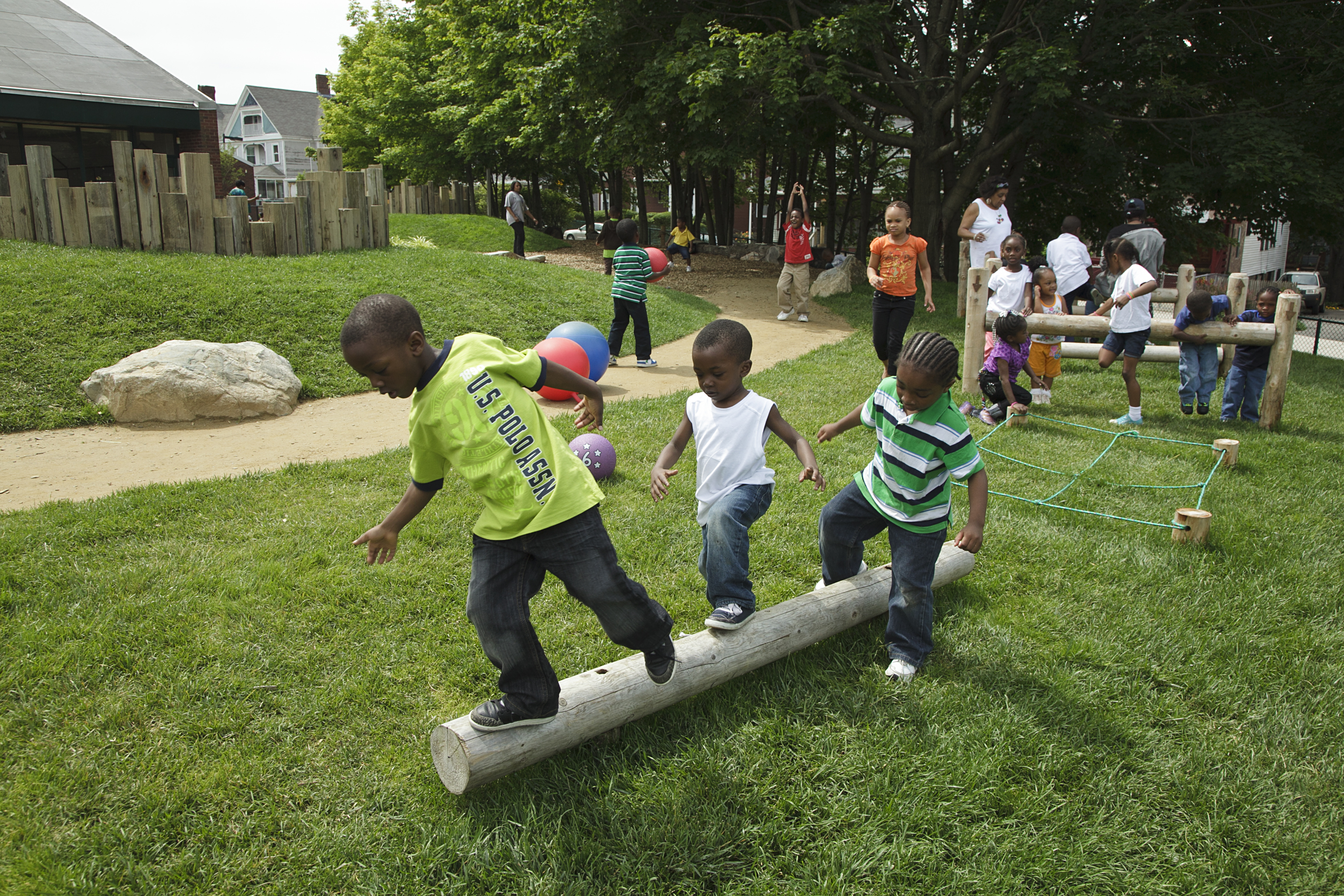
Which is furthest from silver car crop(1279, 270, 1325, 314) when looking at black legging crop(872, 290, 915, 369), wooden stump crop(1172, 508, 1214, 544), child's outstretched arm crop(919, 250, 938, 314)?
wooden stump crop(1172, 508, 1214, 544)

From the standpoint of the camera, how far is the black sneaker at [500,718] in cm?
301

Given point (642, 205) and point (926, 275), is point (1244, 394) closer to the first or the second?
point (926, 275)

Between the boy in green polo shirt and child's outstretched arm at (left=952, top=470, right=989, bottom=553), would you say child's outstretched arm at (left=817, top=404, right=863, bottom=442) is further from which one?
the boy in green polo shirt

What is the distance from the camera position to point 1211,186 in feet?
51.2

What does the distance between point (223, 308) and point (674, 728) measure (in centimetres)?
897

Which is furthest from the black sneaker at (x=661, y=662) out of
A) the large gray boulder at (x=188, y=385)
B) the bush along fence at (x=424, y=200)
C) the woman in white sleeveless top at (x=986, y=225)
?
the bush along fence at (x=424, y=200)

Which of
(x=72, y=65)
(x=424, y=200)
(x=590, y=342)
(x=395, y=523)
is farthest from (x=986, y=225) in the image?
(x=72, y=65)

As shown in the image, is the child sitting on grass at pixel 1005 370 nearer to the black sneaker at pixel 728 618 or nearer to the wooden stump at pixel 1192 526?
the wooden stump at pixel 1192 526

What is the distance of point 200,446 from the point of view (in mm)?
7312

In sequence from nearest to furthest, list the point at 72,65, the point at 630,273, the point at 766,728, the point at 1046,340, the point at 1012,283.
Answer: the point at 766,728 → the point at 1012,283 → the point at 1046,340 → the point at 630,273 → the point at 72,65

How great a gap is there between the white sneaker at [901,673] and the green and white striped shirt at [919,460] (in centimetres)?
61

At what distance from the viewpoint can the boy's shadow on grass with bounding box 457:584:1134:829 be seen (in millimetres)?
3076

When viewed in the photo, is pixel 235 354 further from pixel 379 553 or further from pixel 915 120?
pixel 915 120

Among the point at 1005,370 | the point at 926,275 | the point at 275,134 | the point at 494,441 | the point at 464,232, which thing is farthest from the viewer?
the point at 275,134
